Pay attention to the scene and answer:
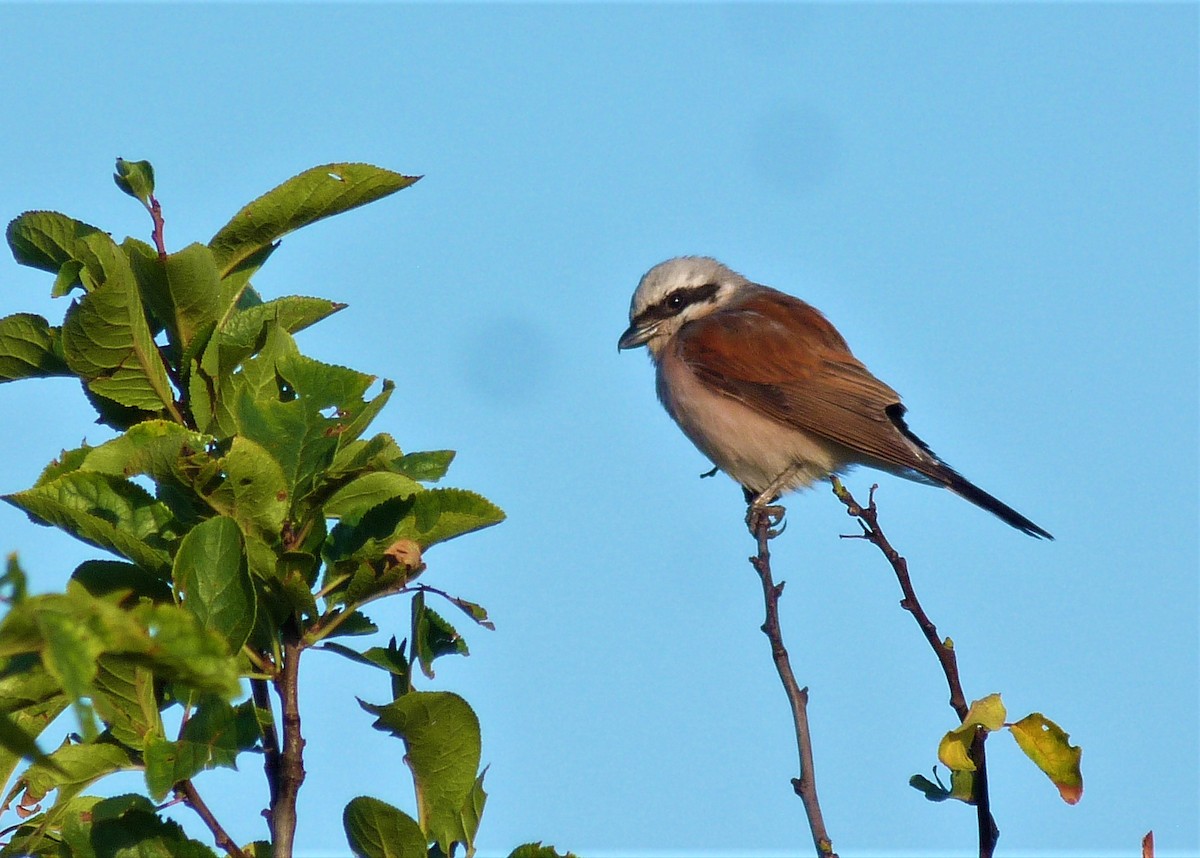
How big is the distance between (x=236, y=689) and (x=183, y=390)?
4.92ft

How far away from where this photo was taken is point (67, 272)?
2.42 m

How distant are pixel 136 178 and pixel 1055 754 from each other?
6.33 ft

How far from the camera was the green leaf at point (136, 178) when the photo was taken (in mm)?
2387

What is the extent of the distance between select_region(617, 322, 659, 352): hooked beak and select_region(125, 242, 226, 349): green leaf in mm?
4762

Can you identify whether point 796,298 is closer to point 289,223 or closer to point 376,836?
point 289,223

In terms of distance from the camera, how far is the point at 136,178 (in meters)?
2.40

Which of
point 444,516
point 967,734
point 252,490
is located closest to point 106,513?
point 252,490

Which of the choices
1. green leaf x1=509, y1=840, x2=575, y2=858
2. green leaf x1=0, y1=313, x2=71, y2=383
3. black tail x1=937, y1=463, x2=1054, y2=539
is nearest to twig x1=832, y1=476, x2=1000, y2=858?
green leaf x1=509, y1=840, x2=575, y2=858

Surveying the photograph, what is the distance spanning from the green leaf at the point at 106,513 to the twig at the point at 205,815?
35 centimetres

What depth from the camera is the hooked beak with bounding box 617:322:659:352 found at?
720cm

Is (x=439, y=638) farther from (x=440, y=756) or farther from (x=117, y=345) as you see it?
(x=117, y=345)

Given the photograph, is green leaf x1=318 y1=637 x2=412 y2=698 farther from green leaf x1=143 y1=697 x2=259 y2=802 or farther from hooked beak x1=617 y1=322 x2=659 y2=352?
hooked beak x1=617 y1=322 x2=659 y2=352

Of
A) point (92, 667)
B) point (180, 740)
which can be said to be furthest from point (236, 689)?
point (180, 740)

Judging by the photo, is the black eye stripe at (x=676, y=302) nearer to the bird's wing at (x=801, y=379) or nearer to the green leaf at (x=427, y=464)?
the bird's wing at (x=801, y=379)
